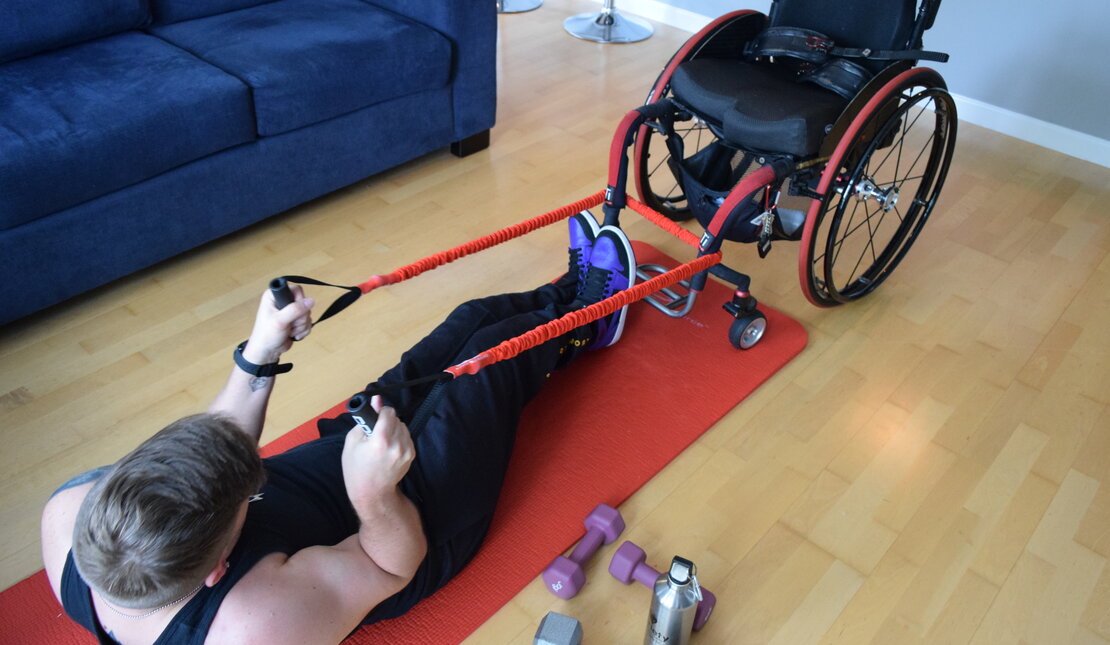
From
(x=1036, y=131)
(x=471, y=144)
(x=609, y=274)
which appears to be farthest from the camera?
(x=1036, y=131)

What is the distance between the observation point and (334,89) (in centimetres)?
225

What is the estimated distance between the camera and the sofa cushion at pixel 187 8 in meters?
2.43

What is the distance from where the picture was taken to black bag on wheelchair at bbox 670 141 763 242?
182 cm

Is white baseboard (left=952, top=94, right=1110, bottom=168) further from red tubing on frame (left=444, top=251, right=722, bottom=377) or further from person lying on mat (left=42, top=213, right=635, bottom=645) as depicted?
person lying on mat (left=42, top=213, right=635, bottom=645)

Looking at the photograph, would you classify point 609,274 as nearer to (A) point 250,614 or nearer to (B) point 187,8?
(A) point 250,614

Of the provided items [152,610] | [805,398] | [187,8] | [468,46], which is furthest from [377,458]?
[187,8]

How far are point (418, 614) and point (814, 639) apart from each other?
687 millimetres

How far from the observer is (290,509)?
1166mm

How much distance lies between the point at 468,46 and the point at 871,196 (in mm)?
1341

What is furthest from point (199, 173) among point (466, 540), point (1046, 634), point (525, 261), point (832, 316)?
point (1046, 634)

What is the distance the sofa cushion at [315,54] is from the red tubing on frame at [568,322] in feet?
3.62

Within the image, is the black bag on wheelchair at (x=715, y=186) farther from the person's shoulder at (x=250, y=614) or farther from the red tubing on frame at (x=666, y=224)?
the person's shoulder at (x=250, y=614)

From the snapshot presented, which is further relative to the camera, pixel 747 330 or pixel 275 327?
pixel 747 330

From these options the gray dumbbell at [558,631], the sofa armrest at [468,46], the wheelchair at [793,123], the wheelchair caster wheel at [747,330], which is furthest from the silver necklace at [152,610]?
the sofa armrest at [468,46]
